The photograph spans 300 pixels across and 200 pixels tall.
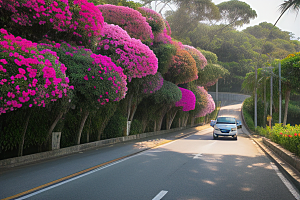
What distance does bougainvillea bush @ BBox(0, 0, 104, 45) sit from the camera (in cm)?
1041

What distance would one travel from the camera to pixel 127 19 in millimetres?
18844

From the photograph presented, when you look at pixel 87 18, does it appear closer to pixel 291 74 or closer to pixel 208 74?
pixel 291 74

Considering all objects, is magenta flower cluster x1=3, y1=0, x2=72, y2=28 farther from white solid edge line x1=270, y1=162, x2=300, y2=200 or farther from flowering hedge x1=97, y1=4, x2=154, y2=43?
white solid edge line x1=270, y1=162, x2=300, y2=200

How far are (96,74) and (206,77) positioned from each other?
2913cm

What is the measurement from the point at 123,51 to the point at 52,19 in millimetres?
5325

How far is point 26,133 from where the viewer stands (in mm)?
12289

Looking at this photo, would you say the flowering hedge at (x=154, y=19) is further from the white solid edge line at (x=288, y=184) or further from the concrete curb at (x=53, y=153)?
the white solid edge line at (x=288, y=184)

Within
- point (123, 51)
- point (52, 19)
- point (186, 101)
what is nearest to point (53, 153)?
point (52, 19)

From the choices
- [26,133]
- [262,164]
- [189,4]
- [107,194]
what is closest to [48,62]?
[26,133]

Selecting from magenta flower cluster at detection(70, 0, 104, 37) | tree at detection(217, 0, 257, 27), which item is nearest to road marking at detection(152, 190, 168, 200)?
magenta flower cluster at detection(70, 0, 104, 37)

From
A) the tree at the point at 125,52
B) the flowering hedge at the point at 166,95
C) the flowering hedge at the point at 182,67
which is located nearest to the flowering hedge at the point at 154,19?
the flowering hedge at the point at 166,95

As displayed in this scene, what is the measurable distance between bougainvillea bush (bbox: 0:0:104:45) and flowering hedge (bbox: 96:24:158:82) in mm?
2264

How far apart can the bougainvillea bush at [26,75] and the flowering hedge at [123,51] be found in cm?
579

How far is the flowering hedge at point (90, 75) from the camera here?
12219 millimetres
